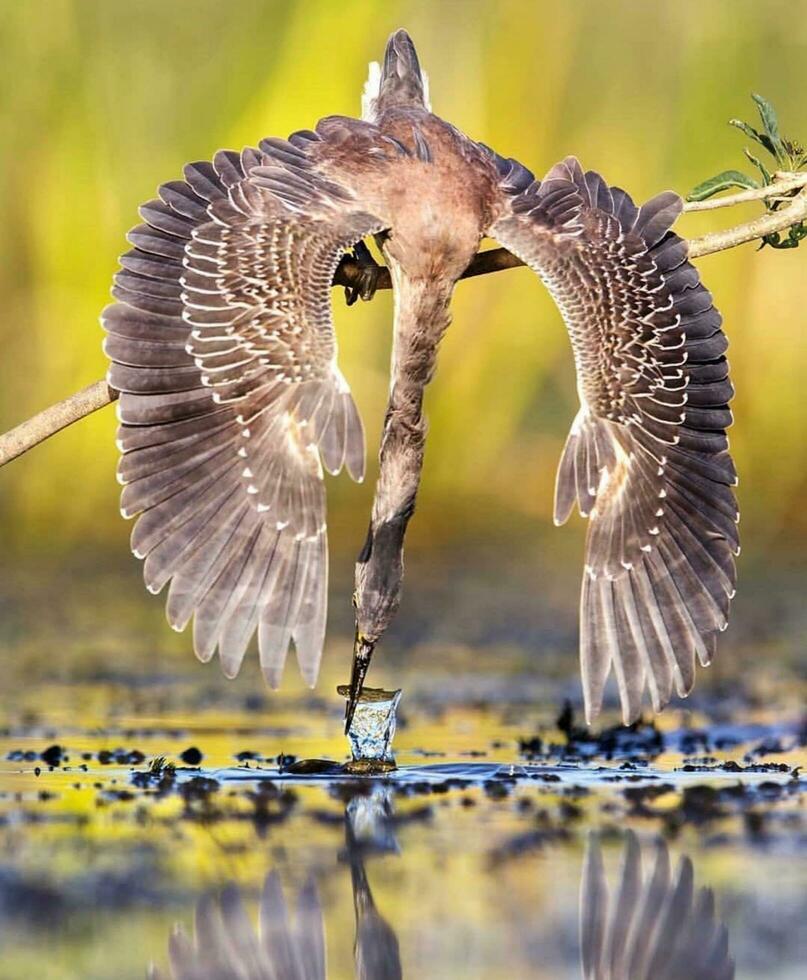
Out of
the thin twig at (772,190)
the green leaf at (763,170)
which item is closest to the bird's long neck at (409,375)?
the thin twig at (772,190)

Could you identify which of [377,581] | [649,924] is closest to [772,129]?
[377,581]

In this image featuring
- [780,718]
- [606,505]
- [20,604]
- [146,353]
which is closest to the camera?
[146,353]

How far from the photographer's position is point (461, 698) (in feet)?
36.2

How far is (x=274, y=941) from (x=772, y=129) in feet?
16.0

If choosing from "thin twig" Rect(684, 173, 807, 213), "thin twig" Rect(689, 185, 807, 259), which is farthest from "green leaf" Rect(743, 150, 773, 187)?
"thin twig" Rect(689, 185, 807, 259)

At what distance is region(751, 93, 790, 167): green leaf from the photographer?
31.1 ft

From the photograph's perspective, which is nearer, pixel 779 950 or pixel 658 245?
pixel 779 950

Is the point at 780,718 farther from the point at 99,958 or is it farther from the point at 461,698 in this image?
the point at 99,958

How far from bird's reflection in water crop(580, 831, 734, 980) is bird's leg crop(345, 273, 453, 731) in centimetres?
145

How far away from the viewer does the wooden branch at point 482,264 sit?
8625 millimetres

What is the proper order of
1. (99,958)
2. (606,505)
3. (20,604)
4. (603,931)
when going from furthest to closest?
(20,604) < (606,505) < (603,931) < (99,958)

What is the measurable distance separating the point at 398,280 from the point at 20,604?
5637 millimetres

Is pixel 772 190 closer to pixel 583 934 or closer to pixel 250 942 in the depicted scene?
pixel 583 934

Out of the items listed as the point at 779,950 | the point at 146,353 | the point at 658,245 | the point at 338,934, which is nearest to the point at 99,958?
the point at 338,934
